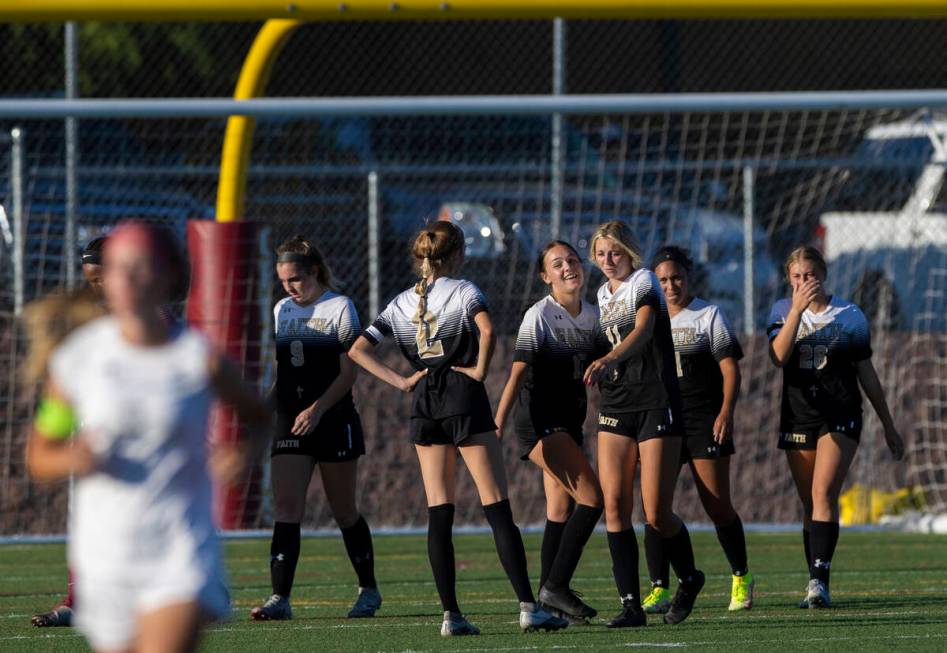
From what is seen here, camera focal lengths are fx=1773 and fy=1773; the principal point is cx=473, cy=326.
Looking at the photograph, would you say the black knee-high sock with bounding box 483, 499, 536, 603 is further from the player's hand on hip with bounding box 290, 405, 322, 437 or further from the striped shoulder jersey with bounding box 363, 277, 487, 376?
the player's hand on hip with bounding box 290, 405, 322, 437

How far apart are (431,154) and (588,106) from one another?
13.7 ft

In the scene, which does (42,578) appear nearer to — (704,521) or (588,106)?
Answer: (588,106)


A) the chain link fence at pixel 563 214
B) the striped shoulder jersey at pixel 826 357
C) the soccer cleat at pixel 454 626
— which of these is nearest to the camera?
the soccer cleat at pixel 454 626

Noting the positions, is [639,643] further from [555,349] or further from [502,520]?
[555,349]

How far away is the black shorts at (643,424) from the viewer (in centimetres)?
798

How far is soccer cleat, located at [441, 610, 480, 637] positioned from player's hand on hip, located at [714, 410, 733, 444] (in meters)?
1.87

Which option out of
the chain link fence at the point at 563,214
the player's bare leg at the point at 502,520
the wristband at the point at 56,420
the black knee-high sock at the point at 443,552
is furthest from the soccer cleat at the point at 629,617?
the chain link fence at the point at 563,214

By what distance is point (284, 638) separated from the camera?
791cm

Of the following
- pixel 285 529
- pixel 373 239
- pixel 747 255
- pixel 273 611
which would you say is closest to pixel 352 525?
pixel 285 529

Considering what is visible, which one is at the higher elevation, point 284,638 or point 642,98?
point 642,98

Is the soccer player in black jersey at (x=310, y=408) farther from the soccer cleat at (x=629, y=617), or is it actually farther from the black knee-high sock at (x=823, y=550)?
the black knee-high sock at (x=823, y=550)

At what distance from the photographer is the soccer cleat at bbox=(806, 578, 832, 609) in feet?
29.3

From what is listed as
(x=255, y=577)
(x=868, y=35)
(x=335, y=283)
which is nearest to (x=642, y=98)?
(x=335, y=283)

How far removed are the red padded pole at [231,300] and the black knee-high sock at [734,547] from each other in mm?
4966
